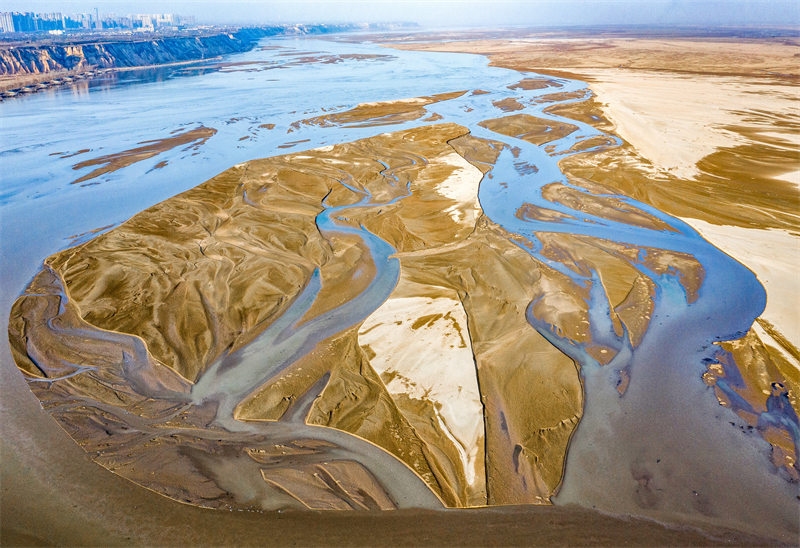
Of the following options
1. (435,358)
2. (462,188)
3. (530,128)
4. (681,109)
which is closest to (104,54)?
(530,128)

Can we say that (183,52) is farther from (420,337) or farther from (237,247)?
(420,337)

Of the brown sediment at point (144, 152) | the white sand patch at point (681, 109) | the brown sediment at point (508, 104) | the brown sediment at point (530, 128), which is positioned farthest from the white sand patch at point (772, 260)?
the brown sediment at point (144, 152)

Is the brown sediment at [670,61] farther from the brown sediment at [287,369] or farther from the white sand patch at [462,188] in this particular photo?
the brown sediment at [287,369]

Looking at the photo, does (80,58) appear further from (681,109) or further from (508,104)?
(681,109)

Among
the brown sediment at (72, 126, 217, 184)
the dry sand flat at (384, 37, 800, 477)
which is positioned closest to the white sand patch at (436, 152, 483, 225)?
the dry sand flat at (384, 37, 800, 477)

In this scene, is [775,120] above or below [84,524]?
above

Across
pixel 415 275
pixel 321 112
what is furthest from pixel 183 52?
pixel 415 275
